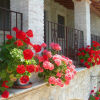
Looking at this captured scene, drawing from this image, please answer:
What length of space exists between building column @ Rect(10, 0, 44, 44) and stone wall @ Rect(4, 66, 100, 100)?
913 mm

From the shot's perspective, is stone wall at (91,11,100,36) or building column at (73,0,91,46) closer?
building column at (73,0,91,46)

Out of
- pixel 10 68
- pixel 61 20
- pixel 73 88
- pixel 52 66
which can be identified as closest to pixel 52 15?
pixel 61 20

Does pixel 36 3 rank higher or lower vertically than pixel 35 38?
higher

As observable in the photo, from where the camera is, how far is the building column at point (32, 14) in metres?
2.74

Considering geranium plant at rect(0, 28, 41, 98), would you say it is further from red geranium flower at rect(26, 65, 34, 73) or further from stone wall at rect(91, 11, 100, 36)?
stone wall at rect(91, 11, 100, 36)

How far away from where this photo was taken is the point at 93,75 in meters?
5.63

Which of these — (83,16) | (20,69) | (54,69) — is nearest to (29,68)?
(20,69)

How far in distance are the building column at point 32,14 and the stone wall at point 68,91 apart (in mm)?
913

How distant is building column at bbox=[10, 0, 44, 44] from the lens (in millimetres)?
2736

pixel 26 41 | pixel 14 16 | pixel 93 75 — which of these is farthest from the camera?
pixel 93 75

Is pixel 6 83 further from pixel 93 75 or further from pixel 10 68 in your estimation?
pixel 93 75

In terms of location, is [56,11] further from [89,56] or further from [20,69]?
[20,69]

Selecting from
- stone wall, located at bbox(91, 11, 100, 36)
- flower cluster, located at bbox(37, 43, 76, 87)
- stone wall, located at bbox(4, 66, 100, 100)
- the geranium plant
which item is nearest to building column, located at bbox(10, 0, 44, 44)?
flower cluster, located at bbox(37, 43, 76, 87)

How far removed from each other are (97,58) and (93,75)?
3.60ft
